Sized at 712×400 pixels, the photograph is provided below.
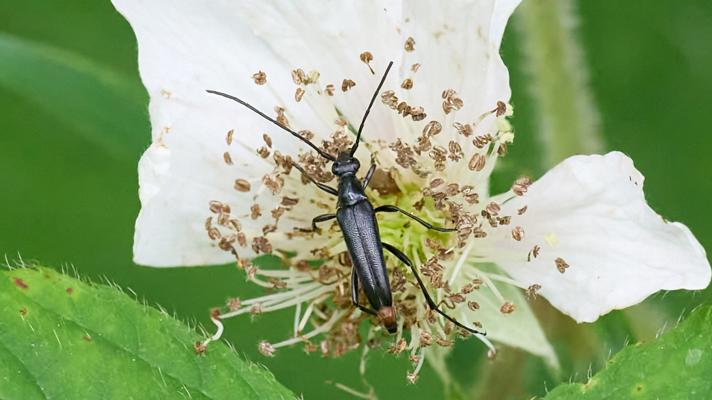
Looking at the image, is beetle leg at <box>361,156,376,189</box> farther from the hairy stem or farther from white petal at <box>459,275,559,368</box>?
the hairy stem

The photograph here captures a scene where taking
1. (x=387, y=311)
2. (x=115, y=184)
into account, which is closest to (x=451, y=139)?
(x=387, y=311)

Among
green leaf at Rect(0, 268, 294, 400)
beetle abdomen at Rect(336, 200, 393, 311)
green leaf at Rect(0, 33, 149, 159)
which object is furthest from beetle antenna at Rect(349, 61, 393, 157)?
green leaf at Rect(0, 33, 149, 159)

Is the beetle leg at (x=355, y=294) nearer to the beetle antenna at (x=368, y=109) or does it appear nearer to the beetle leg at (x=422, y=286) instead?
the beetle leg at (x=422, y=286)

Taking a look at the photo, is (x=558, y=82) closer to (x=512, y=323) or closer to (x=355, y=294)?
(x=512, y=323)

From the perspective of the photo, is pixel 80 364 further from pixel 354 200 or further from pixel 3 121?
pixel 3 121

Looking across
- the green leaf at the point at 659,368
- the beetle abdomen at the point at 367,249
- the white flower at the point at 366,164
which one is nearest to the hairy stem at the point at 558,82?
the white flower at the point at 366,164

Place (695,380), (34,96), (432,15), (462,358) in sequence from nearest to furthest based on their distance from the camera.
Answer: (695,380)
(432,15)
(34,96)
(462,358)
